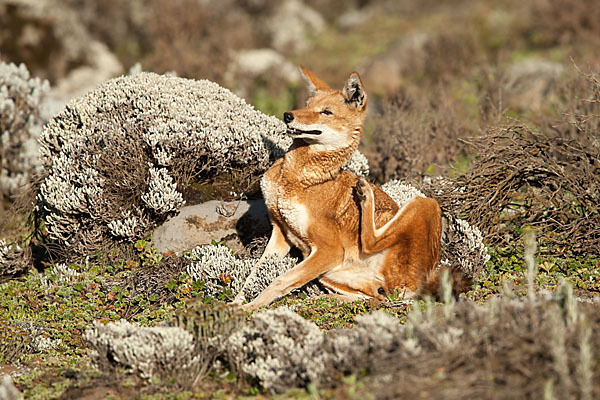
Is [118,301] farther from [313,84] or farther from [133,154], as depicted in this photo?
[313,84]

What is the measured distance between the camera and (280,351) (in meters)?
4.80

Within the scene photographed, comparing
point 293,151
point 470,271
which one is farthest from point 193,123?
point 470,271

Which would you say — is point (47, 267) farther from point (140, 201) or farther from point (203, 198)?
point (203, 198)

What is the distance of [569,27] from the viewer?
19031mm

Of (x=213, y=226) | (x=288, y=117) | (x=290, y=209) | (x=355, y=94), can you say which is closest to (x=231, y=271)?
(x=213, y=226)

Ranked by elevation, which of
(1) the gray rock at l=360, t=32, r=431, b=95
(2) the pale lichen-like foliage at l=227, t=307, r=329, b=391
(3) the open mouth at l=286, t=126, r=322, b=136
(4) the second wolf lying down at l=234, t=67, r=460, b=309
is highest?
(1) the gray rock at l=360, t=32, r=431, b=95

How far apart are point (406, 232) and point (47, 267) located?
5.24 metres

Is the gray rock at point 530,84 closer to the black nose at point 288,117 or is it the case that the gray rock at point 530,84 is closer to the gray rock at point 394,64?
the gray rock at point 394,64

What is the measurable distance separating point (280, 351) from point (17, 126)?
29.2 ft

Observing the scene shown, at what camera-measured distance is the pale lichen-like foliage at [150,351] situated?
15.7ft

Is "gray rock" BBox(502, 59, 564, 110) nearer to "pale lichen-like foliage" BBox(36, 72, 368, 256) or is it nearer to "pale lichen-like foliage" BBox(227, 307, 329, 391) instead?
"pale lichen-like foliage" BBox(36, 72, 368, 256)

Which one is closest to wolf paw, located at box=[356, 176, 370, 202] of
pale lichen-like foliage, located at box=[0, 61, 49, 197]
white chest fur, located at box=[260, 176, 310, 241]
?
white chest fur, located at box=[260, 176, 310, 241]

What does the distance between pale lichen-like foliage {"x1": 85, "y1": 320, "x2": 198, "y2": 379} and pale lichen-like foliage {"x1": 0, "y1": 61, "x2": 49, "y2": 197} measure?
277 inches

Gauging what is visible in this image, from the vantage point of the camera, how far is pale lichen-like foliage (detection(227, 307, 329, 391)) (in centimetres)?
454
